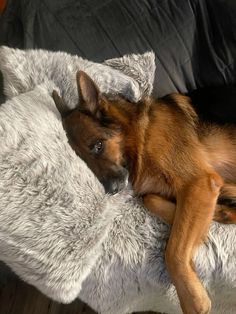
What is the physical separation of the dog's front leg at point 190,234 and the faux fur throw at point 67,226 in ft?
0.21

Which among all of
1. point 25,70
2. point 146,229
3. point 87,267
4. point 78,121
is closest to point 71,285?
point 87,267

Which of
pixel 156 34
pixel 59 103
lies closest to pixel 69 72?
pixel 59 103

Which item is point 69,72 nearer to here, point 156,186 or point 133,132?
point 133,132

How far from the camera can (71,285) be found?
1688 mm

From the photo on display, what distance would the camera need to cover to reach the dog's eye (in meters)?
1.87

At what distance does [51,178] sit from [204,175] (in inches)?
24.6

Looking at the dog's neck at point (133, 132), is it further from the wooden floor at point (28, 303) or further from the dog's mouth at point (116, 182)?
the wooden floor at point (28, 303)

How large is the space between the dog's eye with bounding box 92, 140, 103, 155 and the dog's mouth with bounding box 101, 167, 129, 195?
0.38 ft

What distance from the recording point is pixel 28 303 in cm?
234

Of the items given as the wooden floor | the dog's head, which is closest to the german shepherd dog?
the dog's head

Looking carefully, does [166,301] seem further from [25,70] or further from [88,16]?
[88,16]

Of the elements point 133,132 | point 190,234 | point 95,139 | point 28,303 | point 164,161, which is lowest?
point 28,303

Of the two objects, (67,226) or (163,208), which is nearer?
(67,226)

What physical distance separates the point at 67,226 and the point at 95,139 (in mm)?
379
